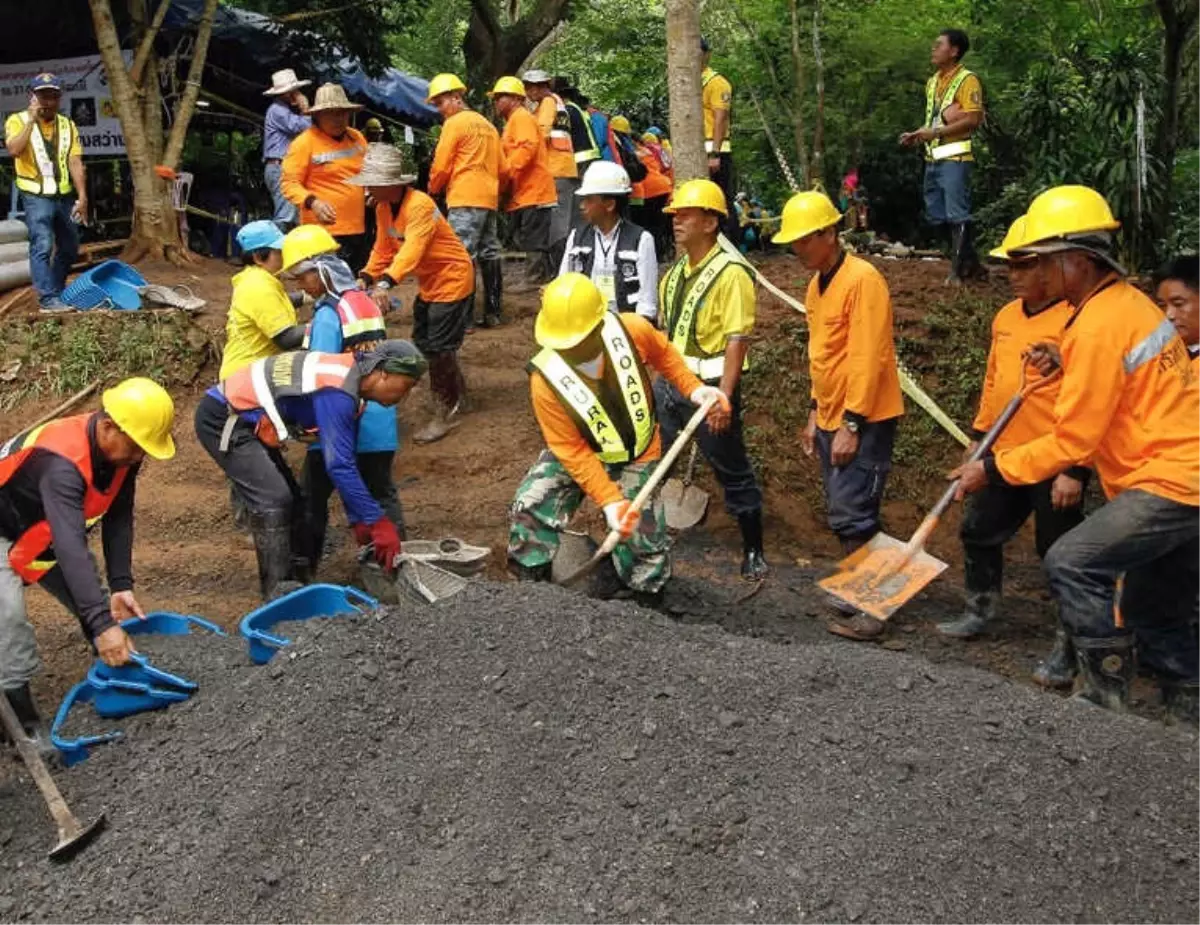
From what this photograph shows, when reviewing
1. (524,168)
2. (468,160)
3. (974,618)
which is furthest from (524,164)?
(974,618)

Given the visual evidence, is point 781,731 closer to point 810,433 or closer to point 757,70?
point 810,433

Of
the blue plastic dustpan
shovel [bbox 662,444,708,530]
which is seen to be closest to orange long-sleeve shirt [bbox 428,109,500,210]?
shovel [bbox 662,444,708,530]

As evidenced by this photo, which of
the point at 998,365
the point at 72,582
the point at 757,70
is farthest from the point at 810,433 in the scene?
the point at 757,70

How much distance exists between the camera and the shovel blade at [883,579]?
5.18m

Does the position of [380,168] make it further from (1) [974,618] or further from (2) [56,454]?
(1) [974,618]

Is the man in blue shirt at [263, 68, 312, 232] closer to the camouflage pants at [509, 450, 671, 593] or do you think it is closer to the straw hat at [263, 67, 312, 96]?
the straw hat at [263, 67, 312, 96]

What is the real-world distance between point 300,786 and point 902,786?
1.76 meters

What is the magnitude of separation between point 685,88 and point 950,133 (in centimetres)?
199

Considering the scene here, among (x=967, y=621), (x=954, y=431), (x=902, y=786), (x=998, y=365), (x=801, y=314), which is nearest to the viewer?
(x=902, y=786)

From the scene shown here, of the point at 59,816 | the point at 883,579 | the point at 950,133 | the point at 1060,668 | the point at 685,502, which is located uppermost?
the point at 950,133

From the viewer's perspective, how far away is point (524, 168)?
29.3ft

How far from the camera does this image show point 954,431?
7.49 meters

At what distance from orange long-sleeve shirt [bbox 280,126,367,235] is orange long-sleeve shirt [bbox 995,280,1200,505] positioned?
4.93m

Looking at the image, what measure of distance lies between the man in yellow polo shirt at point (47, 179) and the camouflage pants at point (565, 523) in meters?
5.41
